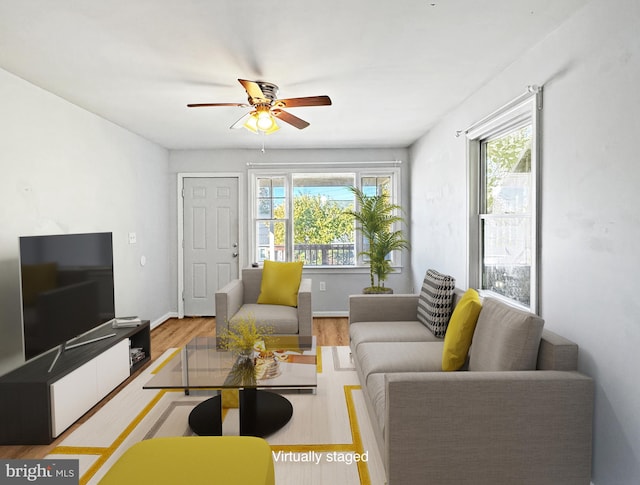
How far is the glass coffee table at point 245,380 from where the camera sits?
237cm

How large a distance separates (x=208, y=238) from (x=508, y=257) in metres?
4.07

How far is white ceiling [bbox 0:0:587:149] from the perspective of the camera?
6.74 feet

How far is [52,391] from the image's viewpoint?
8.06 ft

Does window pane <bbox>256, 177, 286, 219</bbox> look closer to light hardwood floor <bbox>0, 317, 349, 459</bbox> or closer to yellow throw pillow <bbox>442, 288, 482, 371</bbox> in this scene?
light hardwood floor <bbox>0, 317, 349, 459</bbox>

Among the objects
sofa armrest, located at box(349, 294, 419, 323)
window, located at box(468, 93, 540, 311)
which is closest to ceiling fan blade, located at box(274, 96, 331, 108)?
window, located at box(468, 93, 540, 311)

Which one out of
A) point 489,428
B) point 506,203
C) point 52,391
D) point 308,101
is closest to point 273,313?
point 52,391

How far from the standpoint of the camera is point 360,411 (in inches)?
112

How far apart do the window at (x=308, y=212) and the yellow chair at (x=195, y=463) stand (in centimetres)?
422

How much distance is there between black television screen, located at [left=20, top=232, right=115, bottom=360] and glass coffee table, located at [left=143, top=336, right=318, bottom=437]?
2.67 feet

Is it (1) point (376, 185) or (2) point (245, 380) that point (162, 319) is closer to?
(1) point (376, 185)

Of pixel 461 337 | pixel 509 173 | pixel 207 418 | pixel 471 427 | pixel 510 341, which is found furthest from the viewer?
pixel 509 173

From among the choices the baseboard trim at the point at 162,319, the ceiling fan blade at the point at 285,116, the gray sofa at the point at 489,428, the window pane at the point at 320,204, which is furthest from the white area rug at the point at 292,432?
the window pane at the point at 320,204

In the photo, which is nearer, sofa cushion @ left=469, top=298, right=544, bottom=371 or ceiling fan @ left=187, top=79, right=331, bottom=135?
sofa cushion @ left=469, top=298, right=544, bottom=371

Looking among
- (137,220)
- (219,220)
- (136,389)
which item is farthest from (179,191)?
(136,389)
